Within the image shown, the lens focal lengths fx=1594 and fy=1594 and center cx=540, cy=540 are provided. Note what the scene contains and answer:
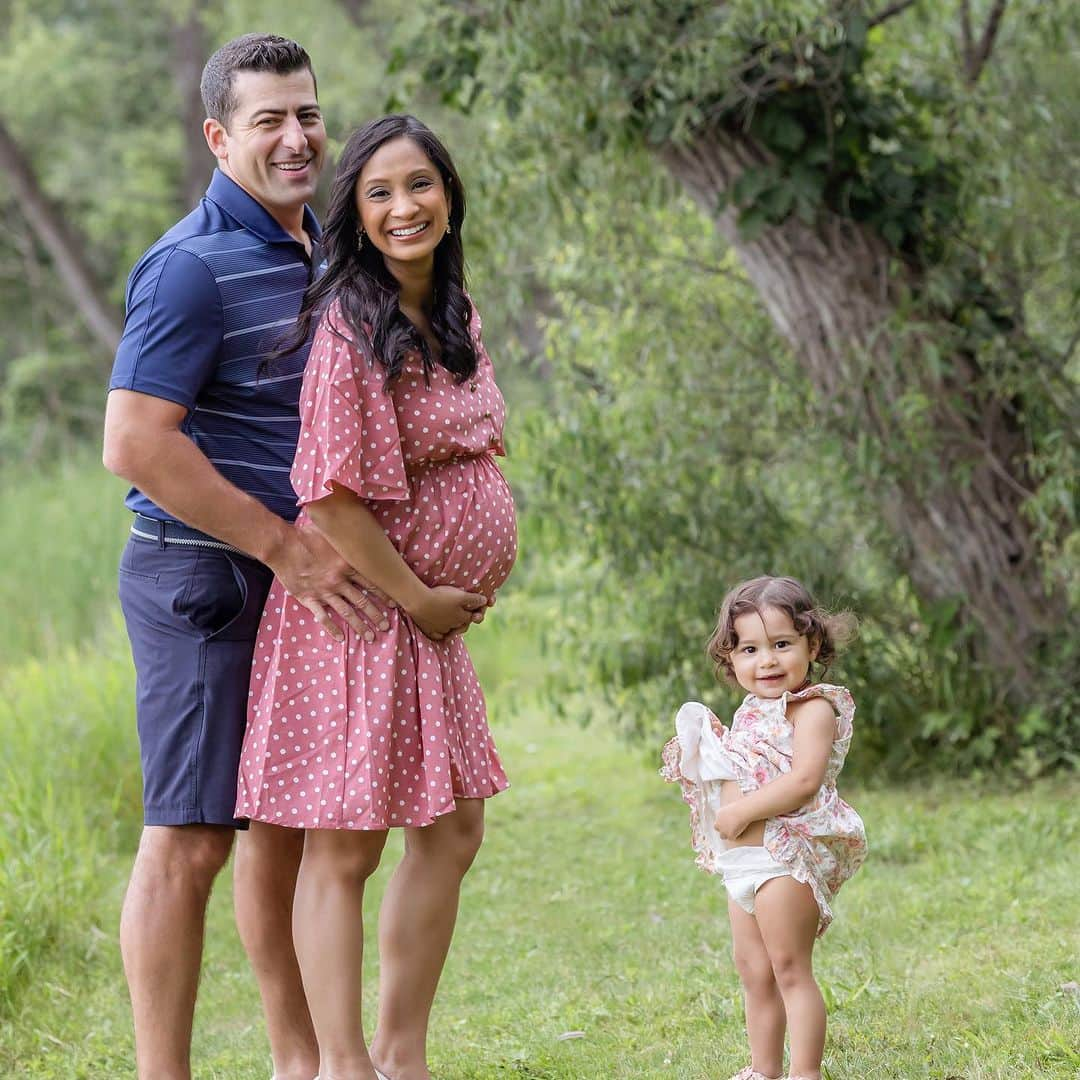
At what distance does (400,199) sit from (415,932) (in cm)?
143

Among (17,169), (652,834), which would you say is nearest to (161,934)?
(652,834)

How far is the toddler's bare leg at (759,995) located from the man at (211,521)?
0.89 m

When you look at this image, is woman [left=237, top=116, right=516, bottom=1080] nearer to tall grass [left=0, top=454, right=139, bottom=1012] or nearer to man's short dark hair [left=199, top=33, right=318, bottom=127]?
man's short dark hair [left=199, top=33, right=318, bottom=127]

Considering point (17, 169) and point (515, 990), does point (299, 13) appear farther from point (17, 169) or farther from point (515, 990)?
point (515, 990)

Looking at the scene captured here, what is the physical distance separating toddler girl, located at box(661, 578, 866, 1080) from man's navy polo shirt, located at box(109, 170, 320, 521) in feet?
3.10

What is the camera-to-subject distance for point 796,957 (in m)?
2.86

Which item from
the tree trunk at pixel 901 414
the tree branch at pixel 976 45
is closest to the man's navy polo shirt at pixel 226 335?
the tree trunk at pixel 901 414

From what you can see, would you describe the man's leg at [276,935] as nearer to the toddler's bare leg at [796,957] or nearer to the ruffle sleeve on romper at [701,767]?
the ruffle sleeve on romper at [701,767]

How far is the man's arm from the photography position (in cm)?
295

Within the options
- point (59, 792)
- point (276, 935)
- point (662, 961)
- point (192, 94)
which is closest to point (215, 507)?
point (276, 935)

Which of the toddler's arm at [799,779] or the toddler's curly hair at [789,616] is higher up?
the toddler's curly hair at [789,616]

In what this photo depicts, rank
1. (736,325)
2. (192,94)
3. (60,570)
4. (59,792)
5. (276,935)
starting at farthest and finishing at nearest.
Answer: (192,94), (60,570), (736,325), (59,792), (276,935)

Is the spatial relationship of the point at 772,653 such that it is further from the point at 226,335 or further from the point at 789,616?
the point at 226,335

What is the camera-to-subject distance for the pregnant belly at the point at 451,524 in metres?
3.07
